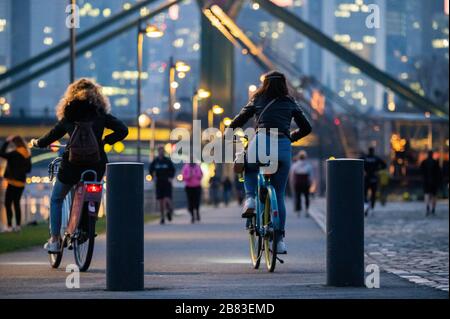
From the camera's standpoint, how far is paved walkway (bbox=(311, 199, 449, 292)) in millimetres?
12383

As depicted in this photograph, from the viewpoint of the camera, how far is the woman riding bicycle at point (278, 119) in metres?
11.9

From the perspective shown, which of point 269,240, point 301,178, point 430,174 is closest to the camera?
point 269,240

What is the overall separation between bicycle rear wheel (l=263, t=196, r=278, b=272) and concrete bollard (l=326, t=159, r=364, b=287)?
1.60m

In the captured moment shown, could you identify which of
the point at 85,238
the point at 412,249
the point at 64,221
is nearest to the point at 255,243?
the point at 85,238

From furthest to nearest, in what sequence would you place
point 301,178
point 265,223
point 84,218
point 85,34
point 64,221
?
point 85,34 < point 301,178 < point 64,221 < point 84,218 < point 265,223

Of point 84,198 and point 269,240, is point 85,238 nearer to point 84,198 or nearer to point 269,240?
point 84,198

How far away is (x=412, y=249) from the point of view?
17.5 meters

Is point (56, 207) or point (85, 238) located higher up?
point (56, 207)

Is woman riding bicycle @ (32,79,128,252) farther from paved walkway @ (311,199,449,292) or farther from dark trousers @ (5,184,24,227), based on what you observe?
dark trousers @ (5,184,24,227)

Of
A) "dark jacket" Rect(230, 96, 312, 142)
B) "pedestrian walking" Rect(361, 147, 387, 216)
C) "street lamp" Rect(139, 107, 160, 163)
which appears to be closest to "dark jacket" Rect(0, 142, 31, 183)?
"pedestrian walking" Rect(361, 147, 387, 216)

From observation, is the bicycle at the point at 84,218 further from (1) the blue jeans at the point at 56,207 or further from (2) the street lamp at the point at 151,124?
(2) the street lamp at the point at 151,124

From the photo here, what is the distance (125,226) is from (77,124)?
8.94 ft
